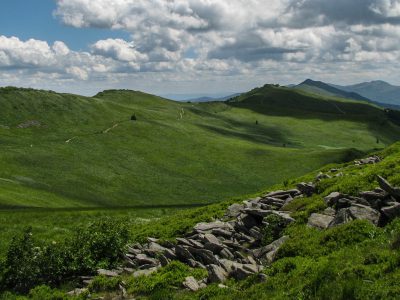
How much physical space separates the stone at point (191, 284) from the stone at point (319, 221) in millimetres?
6925

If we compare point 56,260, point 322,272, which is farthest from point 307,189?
point 56,260

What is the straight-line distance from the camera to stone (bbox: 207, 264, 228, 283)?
63.5 feet

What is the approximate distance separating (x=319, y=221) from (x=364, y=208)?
7.93 ft

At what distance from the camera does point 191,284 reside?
19406 millimetres

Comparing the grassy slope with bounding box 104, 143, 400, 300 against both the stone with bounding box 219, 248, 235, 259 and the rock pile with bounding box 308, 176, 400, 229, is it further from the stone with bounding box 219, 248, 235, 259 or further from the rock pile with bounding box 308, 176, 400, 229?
the stone with bounding box 219, 248, 235, 259

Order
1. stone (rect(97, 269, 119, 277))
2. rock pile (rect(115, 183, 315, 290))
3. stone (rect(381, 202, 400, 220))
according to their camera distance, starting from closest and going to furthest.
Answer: rock pile (rect(115, 183, 315, 290))
stone (rect(381, 202, 400, 220))
stone (rect(97, 269, 119, 277))

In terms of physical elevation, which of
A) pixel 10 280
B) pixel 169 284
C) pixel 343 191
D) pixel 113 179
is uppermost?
pixel 343 191

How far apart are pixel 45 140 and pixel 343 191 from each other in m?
138

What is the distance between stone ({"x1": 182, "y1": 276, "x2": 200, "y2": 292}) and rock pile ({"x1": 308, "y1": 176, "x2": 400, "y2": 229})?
702 centimetres

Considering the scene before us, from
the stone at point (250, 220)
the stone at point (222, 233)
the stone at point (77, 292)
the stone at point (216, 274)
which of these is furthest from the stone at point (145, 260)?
the stone at point (250, 220)

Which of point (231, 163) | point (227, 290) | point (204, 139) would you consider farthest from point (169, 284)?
point (204, 139)

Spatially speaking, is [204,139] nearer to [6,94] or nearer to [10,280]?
[6,94]

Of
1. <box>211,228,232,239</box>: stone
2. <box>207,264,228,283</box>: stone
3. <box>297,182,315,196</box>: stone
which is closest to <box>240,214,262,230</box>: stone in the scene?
<box>211,228,232,239</box>: stone

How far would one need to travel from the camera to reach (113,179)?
412ft
